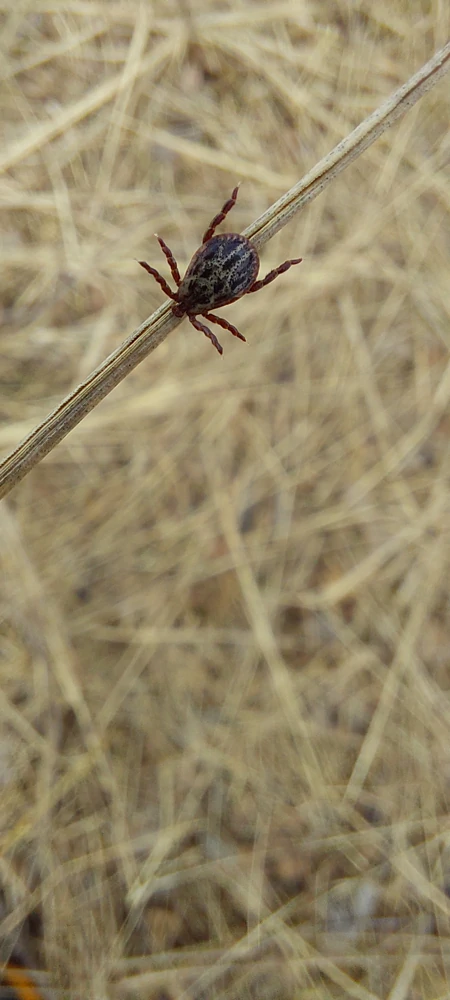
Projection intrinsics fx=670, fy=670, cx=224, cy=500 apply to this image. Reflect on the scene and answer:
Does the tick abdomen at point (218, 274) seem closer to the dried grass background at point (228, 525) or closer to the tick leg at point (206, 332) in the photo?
the tick leg at point (206, 332)

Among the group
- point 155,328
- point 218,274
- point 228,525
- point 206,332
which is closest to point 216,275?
point 218,274

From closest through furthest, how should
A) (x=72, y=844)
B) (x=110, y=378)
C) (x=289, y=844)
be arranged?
(x=110, y=378), (x=72, y=844), (x=289, y=844)

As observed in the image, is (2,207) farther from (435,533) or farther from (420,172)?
(435,533)

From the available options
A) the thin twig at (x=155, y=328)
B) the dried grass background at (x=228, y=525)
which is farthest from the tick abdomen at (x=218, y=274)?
the dried grass background at (x=228, y=525)

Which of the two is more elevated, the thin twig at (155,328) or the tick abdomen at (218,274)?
the tick abdomen at (218,274)

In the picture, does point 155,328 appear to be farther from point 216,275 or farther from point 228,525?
point 228,525

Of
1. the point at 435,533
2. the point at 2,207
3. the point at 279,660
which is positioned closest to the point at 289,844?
the point at 279,660
